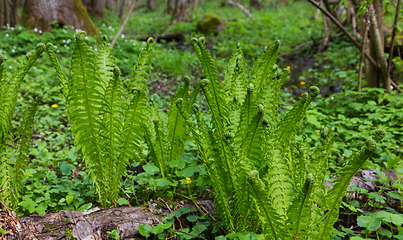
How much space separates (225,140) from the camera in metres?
1.25

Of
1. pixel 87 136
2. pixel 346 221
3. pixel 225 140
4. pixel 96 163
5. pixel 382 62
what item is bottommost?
pixel 346 221

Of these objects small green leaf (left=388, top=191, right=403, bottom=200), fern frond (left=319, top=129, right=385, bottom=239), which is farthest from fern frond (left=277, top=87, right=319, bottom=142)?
small green leaf (left=388, top=191, right=403, bottom=200)

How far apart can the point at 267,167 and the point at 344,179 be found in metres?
0.35

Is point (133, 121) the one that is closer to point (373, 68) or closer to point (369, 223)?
point (369, 223)

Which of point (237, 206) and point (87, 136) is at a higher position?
point (87, 136)

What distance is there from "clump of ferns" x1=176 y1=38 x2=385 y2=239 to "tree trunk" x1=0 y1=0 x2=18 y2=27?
24.5ft

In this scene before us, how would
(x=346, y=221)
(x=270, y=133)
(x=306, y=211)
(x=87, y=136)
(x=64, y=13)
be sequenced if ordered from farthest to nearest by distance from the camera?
(x=64, y=13) → (x=346, y=221) → (x=87, y=136) → (x=270, y=133) → (x=306, y=211)

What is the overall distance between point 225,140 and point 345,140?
2.20m

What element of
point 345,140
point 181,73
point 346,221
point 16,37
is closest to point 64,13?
point 16,37

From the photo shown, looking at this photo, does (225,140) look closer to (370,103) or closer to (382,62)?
(370,103)

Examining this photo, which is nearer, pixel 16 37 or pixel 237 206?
pixel 237 206

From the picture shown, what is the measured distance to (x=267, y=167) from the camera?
130cm

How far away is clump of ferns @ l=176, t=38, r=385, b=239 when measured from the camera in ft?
3.54

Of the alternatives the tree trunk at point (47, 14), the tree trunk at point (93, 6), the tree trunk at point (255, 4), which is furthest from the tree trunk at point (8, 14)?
the tree trunk at point (255, 4)
